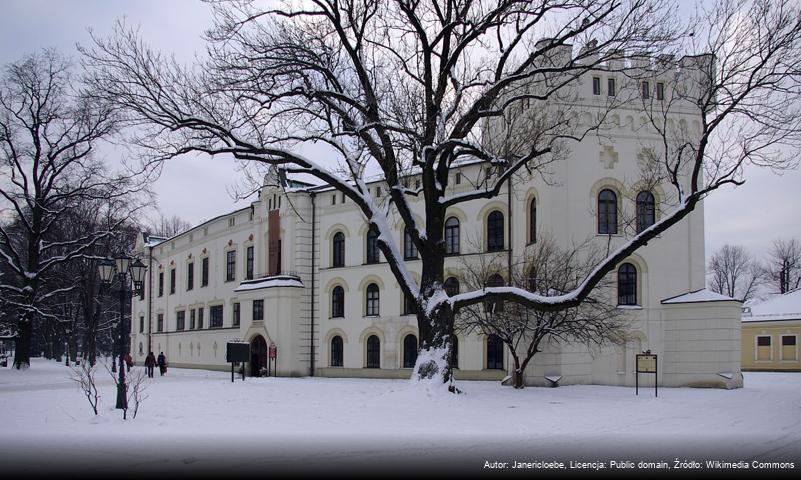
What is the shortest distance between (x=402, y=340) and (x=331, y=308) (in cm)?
482

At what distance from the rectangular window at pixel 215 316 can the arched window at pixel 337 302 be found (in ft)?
35.9

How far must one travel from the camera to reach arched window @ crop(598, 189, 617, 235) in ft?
90.9

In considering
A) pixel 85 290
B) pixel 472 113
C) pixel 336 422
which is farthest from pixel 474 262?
pixel 85 290

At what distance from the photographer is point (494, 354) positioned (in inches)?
1193

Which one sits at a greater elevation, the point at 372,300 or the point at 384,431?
the point at 372,300

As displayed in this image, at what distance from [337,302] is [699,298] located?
56.4 ft

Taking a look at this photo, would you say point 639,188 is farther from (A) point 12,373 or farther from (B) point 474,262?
(A) point 12,373

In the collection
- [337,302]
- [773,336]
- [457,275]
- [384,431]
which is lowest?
[773,336]

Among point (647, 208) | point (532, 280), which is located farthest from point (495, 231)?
point (532, 280)

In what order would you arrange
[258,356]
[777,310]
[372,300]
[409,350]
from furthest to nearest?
[777,310] → [258,356] → [372,300] → [409,350]

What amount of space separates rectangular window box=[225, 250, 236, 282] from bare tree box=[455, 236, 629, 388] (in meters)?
20.5

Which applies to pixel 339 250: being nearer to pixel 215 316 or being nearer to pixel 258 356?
pixel 258 356

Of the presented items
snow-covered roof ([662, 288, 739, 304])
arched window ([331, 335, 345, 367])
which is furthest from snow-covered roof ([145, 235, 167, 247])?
snow-covered roof ([662, 288, 739, 304])

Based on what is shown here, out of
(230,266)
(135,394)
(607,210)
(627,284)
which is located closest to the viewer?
(135,394)
